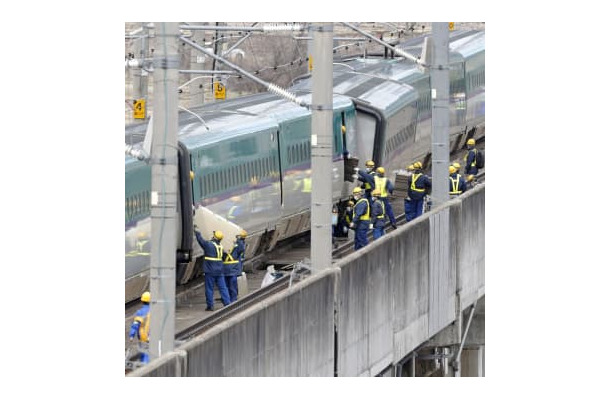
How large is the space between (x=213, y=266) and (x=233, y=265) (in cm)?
38

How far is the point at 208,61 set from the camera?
49250mm

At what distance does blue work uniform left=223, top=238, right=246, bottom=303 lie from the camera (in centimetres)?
2716

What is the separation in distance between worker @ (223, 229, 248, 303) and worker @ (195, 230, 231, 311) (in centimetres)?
13

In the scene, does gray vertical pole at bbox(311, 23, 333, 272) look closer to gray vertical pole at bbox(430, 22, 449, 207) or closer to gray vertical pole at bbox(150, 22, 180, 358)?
gray vertical pole at bbox(150, 22, 180, 358)

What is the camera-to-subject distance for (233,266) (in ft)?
89.2

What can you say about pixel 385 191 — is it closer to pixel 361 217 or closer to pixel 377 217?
pixel 377 217

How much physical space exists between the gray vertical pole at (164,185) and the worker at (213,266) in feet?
27.8

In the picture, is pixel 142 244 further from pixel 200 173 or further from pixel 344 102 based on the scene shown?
pixel 344 102

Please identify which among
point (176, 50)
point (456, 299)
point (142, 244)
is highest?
point (176, 50)

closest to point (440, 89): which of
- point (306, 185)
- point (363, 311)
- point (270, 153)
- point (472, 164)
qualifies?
point (270, 153)

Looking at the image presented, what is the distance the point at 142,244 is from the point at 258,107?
8371mm

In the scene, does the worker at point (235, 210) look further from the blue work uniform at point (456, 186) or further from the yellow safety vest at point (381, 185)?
the blue work uniform at point (456, 186)

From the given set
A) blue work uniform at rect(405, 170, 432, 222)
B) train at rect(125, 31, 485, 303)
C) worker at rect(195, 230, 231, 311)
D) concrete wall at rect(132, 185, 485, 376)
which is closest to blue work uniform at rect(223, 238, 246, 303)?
worker at rect(195, 230, 231, 311)
